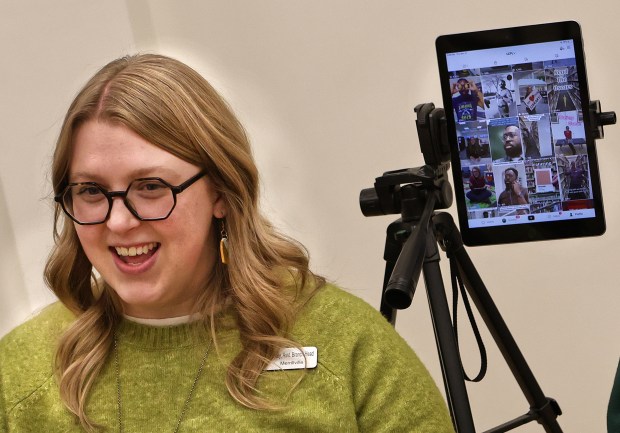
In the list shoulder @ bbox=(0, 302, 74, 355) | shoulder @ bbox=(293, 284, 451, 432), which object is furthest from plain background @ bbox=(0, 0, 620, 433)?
shoulder @ bbox=(293, 284, 451, 432)

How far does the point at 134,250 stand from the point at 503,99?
0.69 m

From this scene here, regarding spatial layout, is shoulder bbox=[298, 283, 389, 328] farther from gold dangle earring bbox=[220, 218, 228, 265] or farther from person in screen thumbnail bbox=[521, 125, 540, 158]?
person in screen thumbnail bbox=[521, 125, 540, 158]

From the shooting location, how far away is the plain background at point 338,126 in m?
2.55

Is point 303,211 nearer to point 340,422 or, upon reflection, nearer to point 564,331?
point 564,331

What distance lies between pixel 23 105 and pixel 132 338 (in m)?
1.16

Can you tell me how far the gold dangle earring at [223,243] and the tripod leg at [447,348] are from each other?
331mm

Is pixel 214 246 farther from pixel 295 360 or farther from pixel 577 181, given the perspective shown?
pixel 577 181

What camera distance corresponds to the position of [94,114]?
150 cm

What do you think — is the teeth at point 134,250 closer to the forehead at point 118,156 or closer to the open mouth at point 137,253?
the open mouth at point 137,253

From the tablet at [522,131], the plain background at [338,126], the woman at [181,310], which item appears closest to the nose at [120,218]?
the woman at [181,310]

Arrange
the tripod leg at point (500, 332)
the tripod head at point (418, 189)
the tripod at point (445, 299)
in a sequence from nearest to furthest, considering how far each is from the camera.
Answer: the tripod at point (445, 299) < the tripod head at point (418, 189) < the tripod leg at point (500, 332)

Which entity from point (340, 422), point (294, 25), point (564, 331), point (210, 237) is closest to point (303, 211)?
point (294, 25)

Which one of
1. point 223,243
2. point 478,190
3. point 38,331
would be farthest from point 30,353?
point 478,190

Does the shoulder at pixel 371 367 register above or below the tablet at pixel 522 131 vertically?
below
